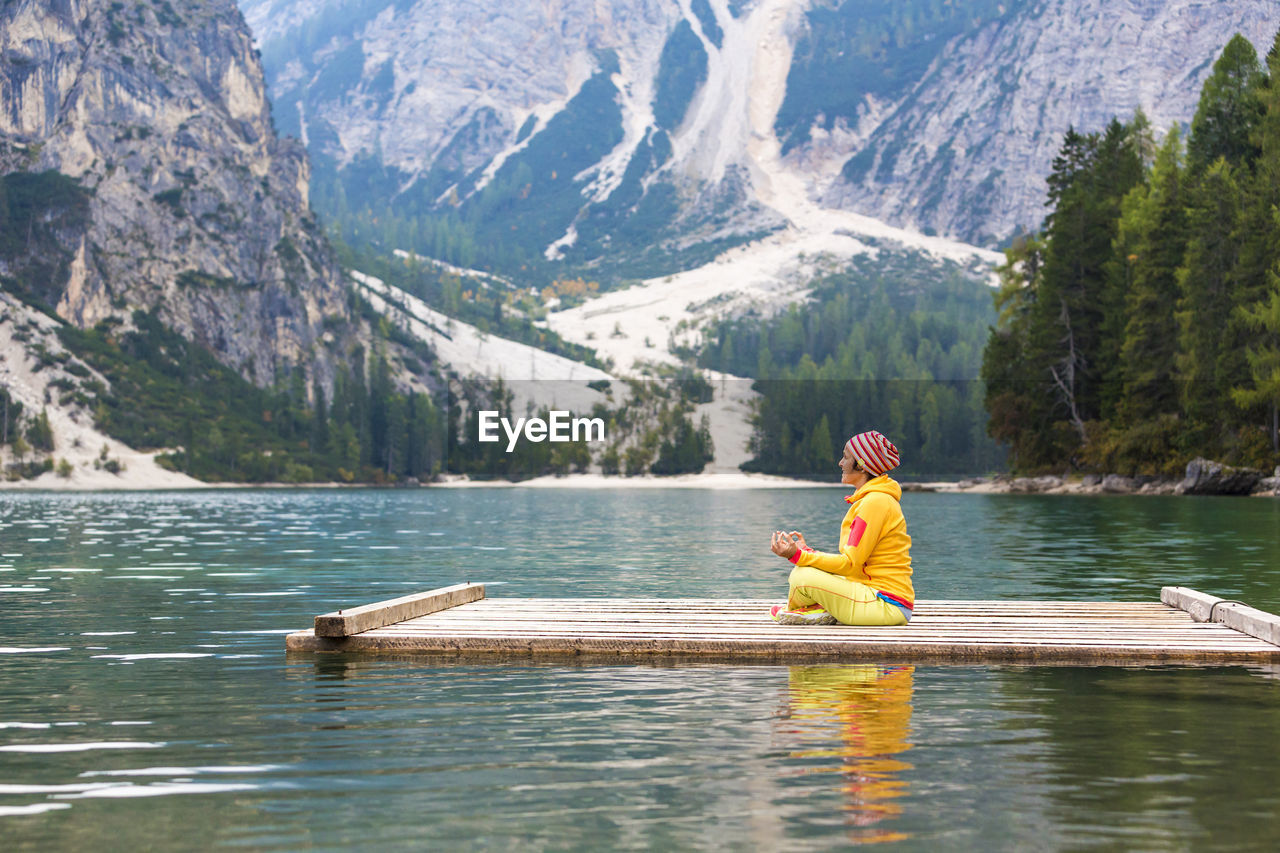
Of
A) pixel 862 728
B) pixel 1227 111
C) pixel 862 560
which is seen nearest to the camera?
pixel 862 728

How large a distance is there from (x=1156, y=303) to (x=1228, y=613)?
278ft

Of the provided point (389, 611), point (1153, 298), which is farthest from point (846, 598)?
point (1153, 298)

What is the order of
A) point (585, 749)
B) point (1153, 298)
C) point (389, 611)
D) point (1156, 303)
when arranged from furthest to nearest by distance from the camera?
1. point (1156, 303)
2. point (1153, 298)
3. point (389, 611)
4. point (585, 749)

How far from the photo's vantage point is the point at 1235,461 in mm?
86250

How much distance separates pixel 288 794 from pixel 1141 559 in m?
30.3

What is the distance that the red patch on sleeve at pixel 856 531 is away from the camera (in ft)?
50.5

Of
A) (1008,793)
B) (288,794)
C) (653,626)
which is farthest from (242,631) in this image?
(1008,793)

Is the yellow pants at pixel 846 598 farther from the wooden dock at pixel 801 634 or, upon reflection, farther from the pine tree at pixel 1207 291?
the pine tree at pixel 1207 291

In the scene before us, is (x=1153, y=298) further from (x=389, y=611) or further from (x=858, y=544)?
(x=389, y=611)

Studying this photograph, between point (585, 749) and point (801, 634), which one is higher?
point (801, 634)

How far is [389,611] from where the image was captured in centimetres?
1736

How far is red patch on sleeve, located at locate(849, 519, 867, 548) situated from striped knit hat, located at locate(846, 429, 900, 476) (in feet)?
1.94

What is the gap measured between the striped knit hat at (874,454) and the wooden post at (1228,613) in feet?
15.9

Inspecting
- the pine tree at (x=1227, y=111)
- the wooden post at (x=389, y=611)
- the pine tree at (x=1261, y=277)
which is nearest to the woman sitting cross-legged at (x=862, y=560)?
the wooden post at (x=389, y=611)
